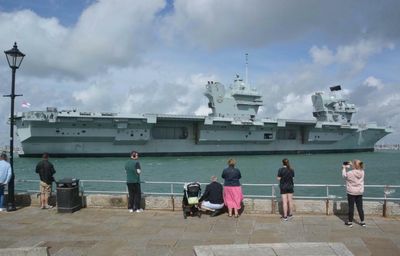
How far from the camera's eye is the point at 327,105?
7044 centimetres

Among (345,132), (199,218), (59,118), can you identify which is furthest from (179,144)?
(199,218)

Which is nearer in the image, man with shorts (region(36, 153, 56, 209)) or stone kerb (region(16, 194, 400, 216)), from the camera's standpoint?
stone kerb (region(16, 194, 400, 216))

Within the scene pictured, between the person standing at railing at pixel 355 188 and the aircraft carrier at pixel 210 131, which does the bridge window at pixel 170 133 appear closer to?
the aircraft carrier at pixel 210 131

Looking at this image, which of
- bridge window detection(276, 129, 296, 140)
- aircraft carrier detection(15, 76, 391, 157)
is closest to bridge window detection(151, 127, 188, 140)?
aircraft carrier detection(15, 76, 391, 157)

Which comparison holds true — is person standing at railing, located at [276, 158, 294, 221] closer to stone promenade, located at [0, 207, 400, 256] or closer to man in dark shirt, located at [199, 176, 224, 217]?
stone promenade, located at [0, 207, 400, 256]

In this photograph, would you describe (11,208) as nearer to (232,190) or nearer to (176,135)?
(232,190)

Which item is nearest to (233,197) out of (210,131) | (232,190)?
(232,190)

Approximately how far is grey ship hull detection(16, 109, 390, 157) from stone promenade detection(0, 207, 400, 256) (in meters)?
38.2

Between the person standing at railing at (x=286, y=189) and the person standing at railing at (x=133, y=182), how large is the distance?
123 inches

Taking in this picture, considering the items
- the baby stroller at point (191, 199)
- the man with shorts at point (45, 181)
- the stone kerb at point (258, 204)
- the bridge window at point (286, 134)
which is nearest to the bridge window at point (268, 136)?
the bridge window at point (286, 134)

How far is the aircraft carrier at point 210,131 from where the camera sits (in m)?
46.3

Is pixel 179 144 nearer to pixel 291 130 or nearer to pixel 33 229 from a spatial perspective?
pixel 291 130

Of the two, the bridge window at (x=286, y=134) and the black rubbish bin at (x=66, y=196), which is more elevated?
the bridge window at (x=286, y=134)

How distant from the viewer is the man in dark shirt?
830 centimetres
